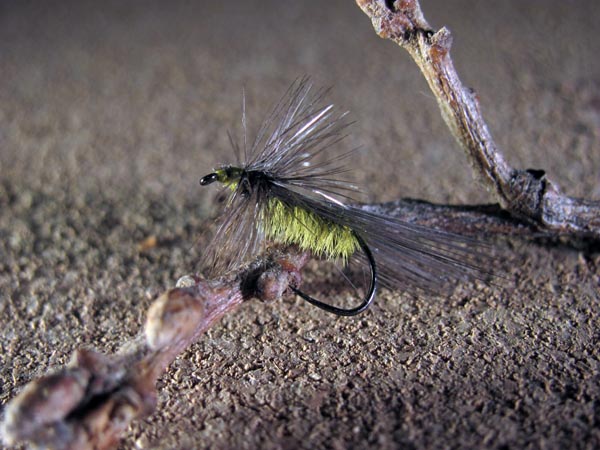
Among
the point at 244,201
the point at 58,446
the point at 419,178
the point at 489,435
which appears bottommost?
the point at 58,446

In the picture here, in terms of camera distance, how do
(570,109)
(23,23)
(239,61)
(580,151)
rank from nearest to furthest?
(580,151) → (570,109) → (239,61) → (23,23)

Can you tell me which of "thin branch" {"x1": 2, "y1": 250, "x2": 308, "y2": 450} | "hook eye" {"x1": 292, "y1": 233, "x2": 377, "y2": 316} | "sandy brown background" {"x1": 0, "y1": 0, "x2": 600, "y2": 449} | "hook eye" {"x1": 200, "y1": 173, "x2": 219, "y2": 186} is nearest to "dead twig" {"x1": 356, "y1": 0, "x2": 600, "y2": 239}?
"sandy brown background" {"x1": 0, "y1": 0, "x2": 600, "y2": 449}

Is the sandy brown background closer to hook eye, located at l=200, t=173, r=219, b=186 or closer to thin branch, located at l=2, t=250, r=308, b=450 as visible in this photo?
thin branch, located at l=2, t=250, r=308, b=450

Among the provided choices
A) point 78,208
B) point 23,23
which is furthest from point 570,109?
point 23,23

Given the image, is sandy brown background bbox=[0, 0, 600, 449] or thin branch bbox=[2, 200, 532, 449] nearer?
thin branch bbox=[2, 200, 532, 449]

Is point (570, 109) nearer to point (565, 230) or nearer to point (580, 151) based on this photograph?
point (580, 151)

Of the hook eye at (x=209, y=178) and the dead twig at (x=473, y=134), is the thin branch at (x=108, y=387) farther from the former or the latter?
the dead twig at (x=473, y=134)
